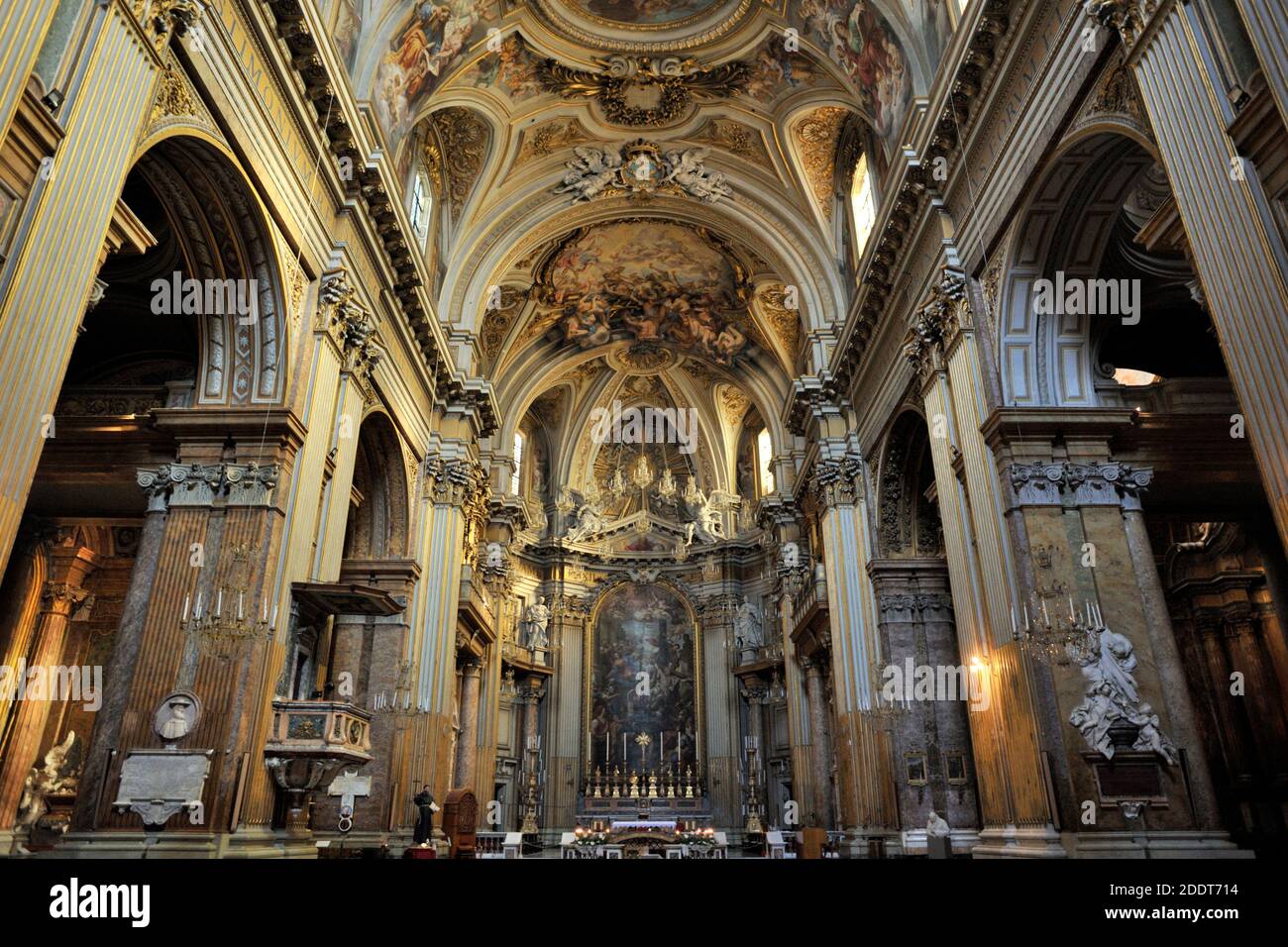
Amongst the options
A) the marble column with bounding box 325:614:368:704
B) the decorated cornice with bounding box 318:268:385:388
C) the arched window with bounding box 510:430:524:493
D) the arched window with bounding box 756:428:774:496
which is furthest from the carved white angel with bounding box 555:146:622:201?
the marble column with bounding box 325:614:368:704

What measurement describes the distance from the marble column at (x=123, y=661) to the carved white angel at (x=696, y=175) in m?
13.9

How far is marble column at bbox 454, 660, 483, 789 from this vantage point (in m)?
20.9

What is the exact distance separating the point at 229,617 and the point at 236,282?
13.8 ft

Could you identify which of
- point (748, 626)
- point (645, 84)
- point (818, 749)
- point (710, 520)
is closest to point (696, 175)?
point (645, 84)

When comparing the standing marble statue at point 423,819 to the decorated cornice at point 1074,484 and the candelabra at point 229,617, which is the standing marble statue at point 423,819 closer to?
the candelabra at point 229,617

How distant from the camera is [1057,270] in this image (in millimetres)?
10891

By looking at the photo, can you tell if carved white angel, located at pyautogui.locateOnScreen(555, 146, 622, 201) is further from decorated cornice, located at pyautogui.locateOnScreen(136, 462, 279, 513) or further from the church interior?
decorated cornice, located at pyautogui.locateOnScreen(136, 462, 279, 513)

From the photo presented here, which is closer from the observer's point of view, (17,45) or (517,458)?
(17,45)

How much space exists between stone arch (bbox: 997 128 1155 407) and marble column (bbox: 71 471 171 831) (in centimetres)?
1038

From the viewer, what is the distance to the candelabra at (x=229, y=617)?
9.68 meters

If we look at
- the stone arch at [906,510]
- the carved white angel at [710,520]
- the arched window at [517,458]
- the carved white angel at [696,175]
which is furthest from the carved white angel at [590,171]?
the carved white angel at [710,520]

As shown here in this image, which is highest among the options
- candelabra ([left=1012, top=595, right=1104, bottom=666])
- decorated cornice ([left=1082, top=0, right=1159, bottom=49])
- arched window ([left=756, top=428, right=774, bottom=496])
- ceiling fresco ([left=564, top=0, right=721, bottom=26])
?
ceiling fresco ([left=564, top=0, right=721, bottom=26])

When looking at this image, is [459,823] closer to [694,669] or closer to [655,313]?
[694,669]
